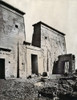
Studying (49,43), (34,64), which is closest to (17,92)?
(34,64)

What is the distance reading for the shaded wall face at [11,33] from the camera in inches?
527

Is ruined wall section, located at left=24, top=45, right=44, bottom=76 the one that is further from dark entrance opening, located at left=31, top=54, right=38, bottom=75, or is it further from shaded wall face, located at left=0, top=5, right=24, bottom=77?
shaded wall face, located at left=0, top=5, right=24, bottom=77

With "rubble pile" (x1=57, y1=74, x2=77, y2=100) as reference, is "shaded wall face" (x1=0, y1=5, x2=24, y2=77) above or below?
above

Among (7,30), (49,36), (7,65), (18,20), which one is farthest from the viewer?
(49,36)

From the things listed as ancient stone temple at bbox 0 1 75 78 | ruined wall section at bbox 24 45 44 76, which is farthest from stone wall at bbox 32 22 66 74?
ruined wall section at bbox 24 45 44 76

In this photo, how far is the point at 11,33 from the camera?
14.2 m

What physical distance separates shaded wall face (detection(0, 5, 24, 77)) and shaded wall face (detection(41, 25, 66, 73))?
14.6ft

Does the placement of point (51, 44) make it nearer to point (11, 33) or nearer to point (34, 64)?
point (34, 64)

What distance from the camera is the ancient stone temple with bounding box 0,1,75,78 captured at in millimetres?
13117

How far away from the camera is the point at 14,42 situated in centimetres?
1429

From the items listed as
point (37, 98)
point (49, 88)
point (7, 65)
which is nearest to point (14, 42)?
point (7, 65)

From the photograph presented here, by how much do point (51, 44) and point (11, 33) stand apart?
800 cm

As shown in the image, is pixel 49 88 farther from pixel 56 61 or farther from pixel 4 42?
pixel 56 61

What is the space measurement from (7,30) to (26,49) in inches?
124
